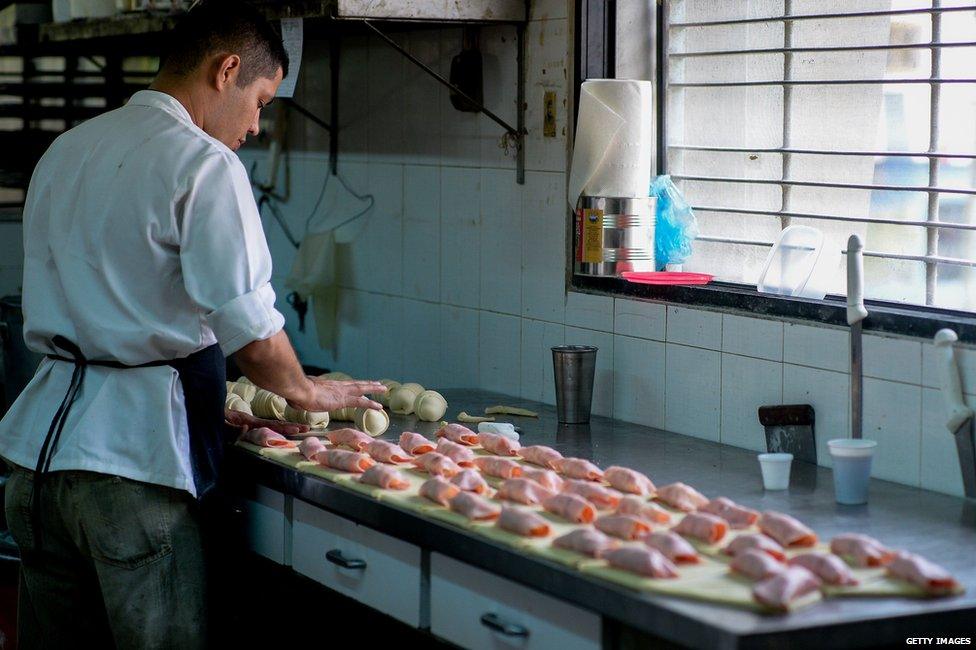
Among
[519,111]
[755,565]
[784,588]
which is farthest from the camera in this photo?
[519,111]

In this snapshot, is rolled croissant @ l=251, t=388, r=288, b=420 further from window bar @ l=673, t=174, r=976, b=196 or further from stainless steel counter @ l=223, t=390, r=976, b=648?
window bar @ l=673, t=174, r=976, b=196

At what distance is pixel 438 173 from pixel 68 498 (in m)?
1.61

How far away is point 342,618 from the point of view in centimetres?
274

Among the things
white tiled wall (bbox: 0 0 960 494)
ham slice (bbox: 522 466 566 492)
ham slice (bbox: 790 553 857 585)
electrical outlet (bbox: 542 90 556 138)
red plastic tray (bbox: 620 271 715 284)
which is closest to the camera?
ham slice (bbox: 790 553 857 585)

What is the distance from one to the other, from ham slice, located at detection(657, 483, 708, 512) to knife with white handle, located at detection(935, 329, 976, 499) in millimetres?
459

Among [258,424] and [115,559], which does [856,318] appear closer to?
[258,424]

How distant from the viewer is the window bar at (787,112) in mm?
2771

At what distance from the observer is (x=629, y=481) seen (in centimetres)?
227

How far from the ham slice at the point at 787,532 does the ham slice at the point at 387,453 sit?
801 mm

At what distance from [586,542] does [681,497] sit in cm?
33

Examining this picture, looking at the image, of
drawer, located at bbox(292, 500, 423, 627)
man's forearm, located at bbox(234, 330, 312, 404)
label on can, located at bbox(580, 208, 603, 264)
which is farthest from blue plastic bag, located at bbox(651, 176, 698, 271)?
→ drawer, located at bbox(292, 500, 423, 627)

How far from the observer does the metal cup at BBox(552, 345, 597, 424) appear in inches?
116

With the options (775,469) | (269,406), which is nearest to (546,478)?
(775,469)

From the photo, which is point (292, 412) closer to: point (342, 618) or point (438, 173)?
point (342, 618)
